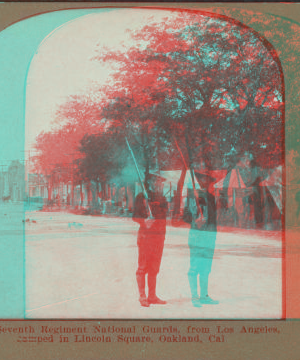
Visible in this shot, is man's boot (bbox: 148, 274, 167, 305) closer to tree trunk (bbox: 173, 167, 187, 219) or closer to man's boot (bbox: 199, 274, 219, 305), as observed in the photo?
man's boot (bbox: 199, 274, 219, 305)

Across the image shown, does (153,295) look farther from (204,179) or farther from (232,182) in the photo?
(232,182)

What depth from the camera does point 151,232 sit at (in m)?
3.69

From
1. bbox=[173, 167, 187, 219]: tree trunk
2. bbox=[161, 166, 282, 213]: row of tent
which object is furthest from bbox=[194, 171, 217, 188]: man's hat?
bbox=[173, 167, 187, 219]: tree trunk

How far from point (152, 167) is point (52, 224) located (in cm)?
121

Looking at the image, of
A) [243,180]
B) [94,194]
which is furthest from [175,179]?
[94,194]

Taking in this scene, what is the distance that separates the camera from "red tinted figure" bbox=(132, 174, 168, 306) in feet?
12.0

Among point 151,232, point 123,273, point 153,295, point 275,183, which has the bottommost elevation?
point 153,295

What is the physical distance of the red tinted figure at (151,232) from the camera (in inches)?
145

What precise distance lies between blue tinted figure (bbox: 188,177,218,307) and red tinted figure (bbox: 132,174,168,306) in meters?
0.32

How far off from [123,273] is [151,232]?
525 mm

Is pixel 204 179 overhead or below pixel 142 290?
overhead

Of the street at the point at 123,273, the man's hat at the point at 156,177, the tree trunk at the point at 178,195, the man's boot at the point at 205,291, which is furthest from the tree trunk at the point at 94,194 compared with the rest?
the man's boot at the point at 205,291

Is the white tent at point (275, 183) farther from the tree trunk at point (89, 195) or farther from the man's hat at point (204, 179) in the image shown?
the tree trunk at point (89, 195)

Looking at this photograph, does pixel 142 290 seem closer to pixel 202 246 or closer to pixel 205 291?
pixel 205 291
